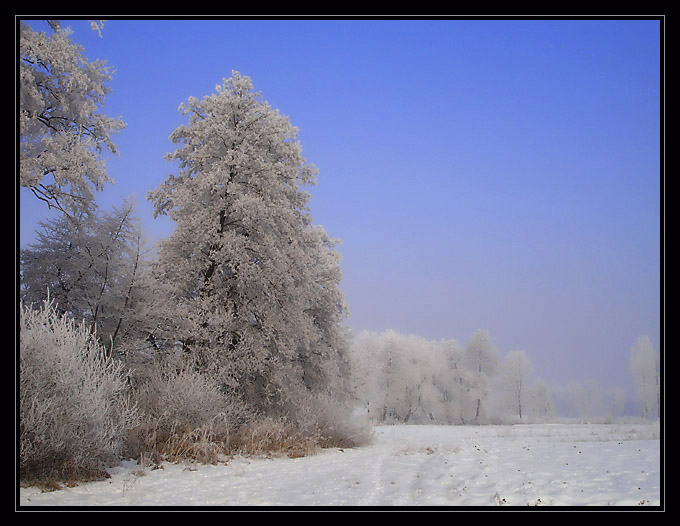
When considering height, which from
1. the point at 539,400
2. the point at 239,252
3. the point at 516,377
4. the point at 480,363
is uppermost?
the point at 239,252

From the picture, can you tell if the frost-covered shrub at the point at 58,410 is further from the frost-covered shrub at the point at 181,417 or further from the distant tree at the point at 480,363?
the distant tree at the point at 480,363

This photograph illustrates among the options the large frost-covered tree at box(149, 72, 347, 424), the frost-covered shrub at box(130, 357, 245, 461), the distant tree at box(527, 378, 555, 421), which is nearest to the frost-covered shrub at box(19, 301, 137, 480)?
the frost-covered shrub at box(130, 357, 245, 461)

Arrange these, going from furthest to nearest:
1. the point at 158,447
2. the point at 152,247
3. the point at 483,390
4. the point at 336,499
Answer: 1. the point at 483,390
2. the point at 152,247
3. the point at 158,447
4. the point at 336,499

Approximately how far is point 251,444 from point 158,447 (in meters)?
2.44

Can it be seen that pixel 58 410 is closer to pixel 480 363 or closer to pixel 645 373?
pixel 645 373

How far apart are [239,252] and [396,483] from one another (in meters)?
8.33

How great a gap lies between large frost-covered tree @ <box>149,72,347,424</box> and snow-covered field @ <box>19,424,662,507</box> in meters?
3.78

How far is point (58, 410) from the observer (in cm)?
786

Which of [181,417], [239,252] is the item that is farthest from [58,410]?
[239,252]

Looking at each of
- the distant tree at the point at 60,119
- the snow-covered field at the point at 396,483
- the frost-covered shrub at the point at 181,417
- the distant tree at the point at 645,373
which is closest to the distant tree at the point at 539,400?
the distant tree at the point at 645,373

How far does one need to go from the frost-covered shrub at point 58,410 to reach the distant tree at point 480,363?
3751cm
